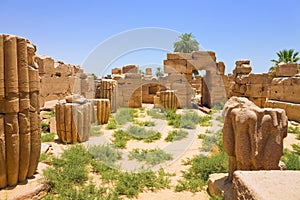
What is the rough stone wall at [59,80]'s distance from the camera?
8.67 metres

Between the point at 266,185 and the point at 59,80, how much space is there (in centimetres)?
959

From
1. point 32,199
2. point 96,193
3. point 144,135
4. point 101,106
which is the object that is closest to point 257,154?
point 96,193

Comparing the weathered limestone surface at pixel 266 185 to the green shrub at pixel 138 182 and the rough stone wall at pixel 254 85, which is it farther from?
the rough stone wall at pixel 254 85

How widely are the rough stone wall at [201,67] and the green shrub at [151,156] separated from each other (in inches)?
279

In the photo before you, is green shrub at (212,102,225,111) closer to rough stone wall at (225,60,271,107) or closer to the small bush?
the small bush

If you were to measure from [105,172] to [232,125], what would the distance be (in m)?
2.39

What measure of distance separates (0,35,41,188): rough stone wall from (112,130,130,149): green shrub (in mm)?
2650

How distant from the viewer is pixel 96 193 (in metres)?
3.31

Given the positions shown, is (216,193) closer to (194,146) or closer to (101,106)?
(194,146)

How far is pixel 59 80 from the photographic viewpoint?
993 centimetres

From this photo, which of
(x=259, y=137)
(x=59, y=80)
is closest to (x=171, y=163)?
(x=259, y=137)

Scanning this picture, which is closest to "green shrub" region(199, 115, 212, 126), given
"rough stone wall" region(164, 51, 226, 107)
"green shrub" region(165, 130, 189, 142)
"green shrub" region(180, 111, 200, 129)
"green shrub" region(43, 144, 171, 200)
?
"green shrub" region(180, 111, 200, 129)

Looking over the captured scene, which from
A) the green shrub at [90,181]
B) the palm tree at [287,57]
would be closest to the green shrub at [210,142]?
the green shrub at [90,181]

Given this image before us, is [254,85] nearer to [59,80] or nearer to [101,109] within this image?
[101,109]
